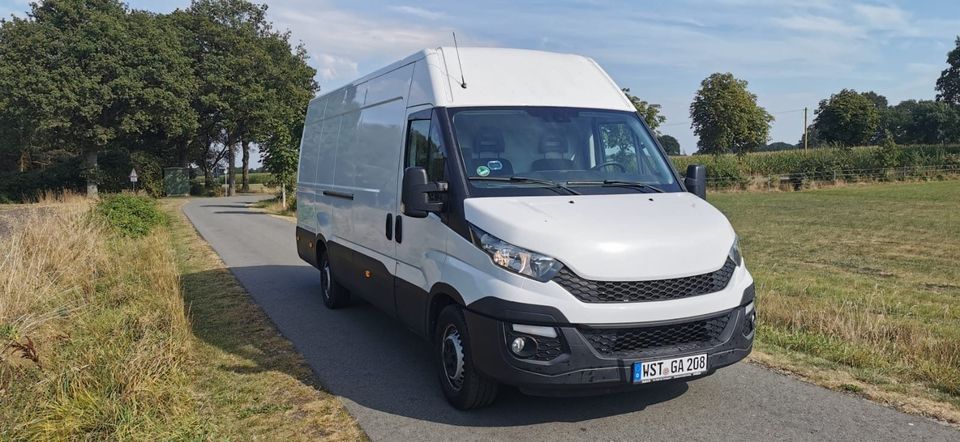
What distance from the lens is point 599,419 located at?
14.9ft

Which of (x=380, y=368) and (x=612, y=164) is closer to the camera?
(x=612, y=164)

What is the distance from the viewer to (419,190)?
15.4ft

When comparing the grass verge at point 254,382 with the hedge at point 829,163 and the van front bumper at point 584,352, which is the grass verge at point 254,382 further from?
the hedge at point 829,163

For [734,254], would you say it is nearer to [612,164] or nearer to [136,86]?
[612,164]

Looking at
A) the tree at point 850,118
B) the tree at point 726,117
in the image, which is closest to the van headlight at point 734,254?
the tree at point 726,117

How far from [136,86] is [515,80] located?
46.6 metres

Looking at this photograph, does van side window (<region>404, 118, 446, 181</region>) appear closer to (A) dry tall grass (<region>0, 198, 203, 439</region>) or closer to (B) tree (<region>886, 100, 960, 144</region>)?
(A) dry tall grass (<region>0, 198, 203, 439</region>)

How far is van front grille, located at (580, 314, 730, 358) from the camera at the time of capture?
4.13m

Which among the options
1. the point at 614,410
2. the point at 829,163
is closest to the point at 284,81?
the point at 829,163

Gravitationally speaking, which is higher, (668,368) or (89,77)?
(89,77)

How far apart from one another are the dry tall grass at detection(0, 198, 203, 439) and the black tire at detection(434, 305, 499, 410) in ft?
5.38

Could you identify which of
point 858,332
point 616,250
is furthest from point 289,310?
point 858,332

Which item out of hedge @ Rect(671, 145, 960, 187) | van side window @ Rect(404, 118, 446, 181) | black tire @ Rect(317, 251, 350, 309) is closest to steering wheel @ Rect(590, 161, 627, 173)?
van side window @ Rect(404, 118, 446, 181)

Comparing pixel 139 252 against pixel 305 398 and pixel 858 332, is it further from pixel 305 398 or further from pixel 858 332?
pixel 858 332
